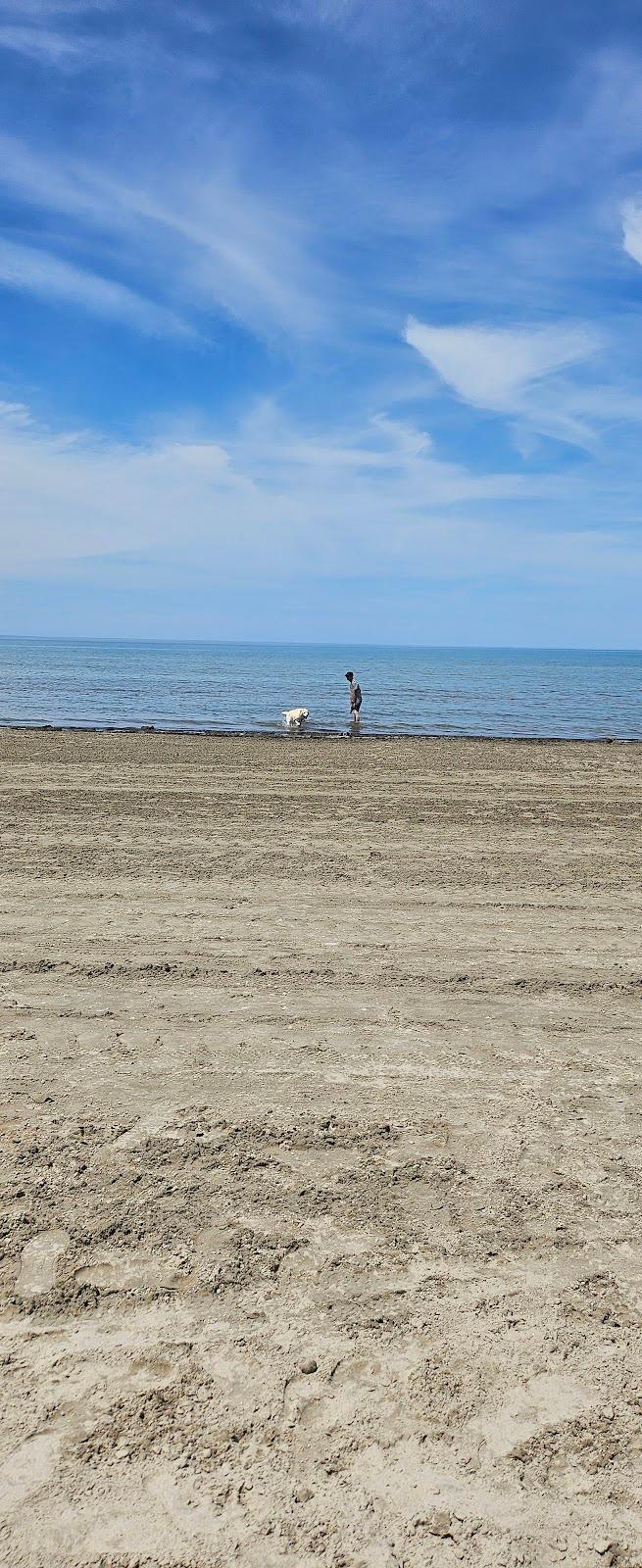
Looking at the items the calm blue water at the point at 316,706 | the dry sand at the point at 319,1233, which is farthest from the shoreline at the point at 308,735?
the dry sand at the point at 319,1233

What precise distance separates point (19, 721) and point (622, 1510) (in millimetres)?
25960

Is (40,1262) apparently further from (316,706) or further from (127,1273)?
(316,706)

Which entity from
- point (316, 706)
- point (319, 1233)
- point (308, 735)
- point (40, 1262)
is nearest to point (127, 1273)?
point (40, 1262)

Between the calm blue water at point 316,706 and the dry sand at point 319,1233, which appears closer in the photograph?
the dry sand at point 319,1233

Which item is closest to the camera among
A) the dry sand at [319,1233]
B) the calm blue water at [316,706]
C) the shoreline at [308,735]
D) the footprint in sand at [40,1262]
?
the dry sand at [319,1233]

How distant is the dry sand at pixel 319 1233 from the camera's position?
2137 millimetres

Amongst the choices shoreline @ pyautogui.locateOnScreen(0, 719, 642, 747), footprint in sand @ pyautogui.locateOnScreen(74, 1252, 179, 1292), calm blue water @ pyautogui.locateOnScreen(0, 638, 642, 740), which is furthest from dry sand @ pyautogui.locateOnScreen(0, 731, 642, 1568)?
calm blue water @ pyautogui.locateOnScreen(0, 638, 642, 740)

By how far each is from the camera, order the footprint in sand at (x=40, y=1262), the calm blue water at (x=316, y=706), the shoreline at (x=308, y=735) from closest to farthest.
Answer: the footprint in sand at (x=40, y=1262), the shoreline at (x=308, y=735), the calm blue water at (x=316, y=706)

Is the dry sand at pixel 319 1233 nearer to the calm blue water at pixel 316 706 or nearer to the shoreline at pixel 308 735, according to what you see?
the shoreline at pixel 308 735

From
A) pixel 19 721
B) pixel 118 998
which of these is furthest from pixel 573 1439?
pixel 19 721

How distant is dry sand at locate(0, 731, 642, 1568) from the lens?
214 centimetres

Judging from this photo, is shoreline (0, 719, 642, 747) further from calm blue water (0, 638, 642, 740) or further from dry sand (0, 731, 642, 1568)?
dry sand (0, 731, 642, 1568)

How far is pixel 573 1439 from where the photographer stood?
7.55ft

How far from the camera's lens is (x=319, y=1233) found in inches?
121
